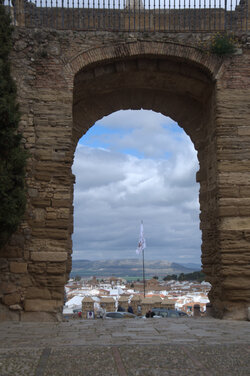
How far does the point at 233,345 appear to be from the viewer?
4637mm

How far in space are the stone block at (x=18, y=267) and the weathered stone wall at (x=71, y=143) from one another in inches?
0.7

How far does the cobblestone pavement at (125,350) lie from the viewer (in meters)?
3.70

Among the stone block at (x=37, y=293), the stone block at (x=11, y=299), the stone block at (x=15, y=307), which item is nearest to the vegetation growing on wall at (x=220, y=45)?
the stone block at (x=37, y=293)

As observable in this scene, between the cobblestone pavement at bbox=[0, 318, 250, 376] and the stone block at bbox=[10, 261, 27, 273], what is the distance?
3.49 ft

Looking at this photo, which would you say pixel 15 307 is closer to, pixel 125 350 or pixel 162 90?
pixel 125 350

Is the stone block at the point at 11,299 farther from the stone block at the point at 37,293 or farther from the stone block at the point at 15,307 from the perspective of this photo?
the stone block at the point at 37,293

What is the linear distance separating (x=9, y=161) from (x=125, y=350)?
3704mm

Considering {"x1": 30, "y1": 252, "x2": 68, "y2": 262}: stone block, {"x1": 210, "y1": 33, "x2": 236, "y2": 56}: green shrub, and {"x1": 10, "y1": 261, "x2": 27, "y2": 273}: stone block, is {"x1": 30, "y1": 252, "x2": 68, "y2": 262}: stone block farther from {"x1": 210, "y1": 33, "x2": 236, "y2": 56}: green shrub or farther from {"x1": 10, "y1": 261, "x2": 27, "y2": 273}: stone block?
{"x1": 210, "y1": 33, "x2": 236, "y2": 56}: green shrub

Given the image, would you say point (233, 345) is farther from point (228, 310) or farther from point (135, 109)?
point (135, 109)

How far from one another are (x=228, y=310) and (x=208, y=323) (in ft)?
2.59

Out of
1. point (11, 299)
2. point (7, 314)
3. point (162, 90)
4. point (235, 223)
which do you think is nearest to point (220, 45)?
point (162, 90)

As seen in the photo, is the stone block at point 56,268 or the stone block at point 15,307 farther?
the stone block at point 56,268

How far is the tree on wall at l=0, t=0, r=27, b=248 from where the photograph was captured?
651 centimetres

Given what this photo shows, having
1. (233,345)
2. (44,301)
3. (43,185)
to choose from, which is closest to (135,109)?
(43,185)
